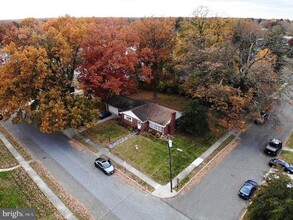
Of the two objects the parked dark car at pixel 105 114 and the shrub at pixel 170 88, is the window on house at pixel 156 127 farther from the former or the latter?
the shrub at pixel 170 88

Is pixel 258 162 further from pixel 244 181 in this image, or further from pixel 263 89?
pixel 263 89

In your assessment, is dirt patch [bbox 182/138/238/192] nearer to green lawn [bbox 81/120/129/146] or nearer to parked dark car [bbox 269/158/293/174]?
parked dark car [bbox 269/158/293/174]

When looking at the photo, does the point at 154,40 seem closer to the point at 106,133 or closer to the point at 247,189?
the point at 106,133

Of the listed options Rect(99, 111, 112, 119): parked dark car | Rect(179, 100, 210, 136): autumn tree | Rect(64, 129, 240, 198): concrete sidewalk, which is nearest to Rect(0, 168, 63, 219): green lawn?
Rect(64, 129, 240, 198): concrete sidewalk

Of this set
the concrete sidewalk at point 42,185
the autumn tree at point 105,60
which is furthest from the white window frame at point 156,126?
the concrete sidewalk at point 42,185

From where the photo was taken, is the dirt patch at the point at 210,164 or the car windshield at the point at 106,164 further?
the car windshield at the point at 106,164
